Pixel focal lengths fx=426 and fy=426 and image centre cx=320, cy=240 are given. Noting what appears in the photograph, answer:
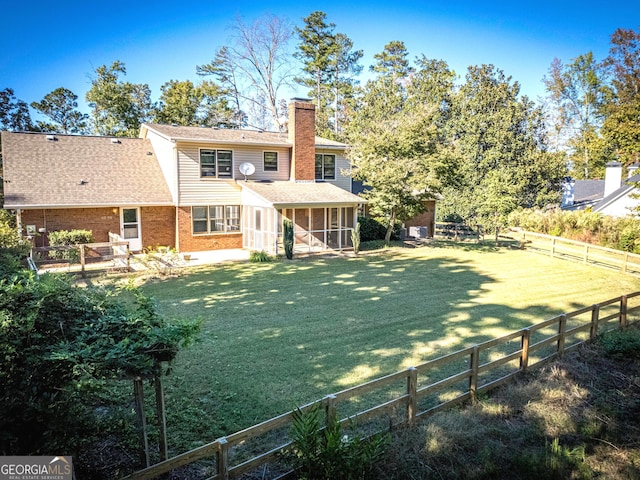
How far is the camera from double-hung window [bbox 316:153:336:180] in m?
24.5

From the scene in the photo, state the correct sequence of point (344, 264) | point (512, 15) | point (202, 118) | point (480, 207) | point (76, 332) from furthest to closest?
point (202, 118) → point (512, 15) → point (480, 207) → point (344, 264) → point (76, 332)

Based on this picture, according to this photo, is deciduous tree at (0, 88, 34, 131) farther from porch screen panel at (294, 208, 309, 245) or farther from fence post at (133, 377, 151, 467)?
fence post at (133, 377, 151, 467)

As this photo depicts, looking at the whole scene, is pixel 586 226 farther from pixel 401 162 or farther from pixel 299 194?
pixel 299 194

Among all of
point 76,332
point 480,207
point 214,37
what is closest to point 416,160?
point 480,207

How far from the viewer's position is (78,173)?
63.3 ft

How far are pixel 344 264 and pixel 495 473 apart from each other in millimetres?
13405

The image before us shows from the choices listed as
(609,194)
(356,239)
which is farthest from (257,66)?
(609,194)

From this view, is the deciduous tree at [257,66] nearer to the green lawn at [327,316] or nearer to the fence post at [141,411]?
the green lawn at [327,316]

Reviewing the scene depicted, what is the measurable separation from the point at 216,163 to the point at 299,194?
4.42m

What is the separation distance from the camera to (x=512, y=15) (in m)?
29.3

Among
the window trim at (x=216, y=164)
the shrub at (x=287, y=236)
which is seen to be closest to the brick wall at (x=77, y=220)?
the window trim at (x=216, y=164)

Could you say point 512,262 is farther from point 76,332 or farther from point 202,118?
point 202,118

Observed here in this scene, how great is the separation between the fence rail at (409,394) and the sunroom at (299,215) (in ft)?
40.8

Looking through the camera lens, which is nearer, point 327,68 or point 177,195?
point 177,195
